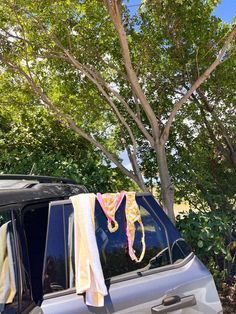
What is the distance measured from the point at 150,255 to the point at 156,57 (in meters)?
4.97

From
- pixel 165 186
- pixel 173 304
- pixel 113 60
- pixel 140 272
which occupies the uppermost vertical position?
pixel 113 60

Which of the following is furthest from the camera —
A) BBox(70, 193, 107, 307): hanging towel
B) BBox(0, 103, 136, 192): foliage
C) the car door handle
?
BBox(0, 103, 136, 192): foliage

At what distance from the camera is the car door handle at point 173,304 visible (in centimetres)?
232

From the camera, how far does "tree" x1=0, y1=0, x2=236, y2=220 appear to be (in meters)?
5.95

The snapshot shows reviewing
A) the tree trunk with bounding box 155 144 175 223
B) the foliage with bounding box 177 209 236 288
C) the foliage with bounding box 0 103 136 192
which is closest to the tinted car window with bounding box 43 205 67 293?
the foliage with bounding box 177 209 236 288

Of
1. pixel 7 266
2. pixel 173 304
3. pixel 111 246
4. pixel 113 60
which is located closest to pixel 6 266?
pixel 7 266

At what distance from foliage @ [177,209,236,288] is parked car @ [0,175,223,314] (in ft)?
8.53

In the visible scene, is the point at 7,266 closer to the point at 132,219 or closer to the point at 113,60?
the point at 132,219

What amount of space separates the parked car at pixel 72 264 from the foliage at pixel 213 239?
2.60 meters

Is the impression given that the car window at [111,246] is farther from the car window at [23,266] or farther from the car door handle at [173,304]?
the car door handle at [173,304]

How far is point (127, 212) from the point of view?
258 cm

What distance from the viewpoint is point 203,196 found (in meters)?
6.70

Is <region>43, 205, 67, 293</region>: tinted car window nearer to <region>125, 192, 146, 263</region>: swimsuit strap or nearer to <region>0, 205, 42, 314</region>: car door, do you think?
<region>0, 205, 42, 314</region>: car door

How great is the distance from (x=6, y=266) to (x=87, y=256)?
0.43 meters
